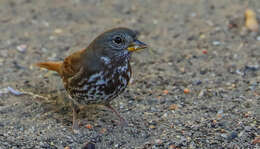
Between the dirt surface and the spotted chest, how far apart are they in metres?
0.48

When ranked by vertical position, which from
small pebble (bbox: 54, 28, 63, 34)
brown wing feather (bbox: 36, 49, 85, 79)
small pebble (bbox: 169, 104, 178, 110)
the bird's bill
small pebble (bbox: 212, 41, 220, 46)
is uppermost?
the bird's bill

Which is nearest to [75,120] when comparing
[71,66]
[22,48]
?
[71,66]

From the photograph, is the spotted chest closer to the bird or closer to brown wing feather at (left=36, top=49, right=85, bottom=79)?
the bird

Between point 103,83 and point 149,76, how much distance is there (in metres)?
1.77

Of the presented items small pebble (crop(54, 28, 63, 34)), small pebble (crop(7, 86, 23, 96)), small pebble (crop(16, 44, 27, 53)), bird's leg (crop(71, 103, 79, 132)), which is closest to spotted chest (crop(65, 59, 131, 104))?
bird's leg (crop(71, 103, 79, 132))

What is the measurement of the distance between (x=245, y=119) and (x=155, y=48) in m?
2.46

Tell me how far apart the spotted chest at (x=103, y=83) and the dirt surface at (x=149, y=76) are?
482 mm

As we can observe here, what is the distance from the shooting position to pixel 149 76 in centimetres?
627

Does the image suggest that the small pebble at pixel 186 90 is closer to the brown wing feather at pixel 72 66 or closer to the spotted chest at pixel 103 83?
the spotted chest at pixel 103 83

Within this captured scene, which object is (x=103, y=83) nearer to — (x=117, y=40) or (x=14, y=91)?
(x=117, y=40)

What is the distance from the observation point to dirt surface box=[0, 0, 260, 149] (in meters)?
4.83

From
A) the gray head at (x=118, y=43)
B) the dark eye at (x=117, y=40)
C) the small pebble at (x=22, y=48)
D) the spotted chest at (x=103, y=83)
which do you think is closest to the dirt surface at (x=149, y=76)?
the small pebble at (x=22, y=48)

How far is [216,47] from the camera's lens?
7121 mm

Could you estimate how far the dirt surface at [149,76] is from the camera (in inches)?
190
